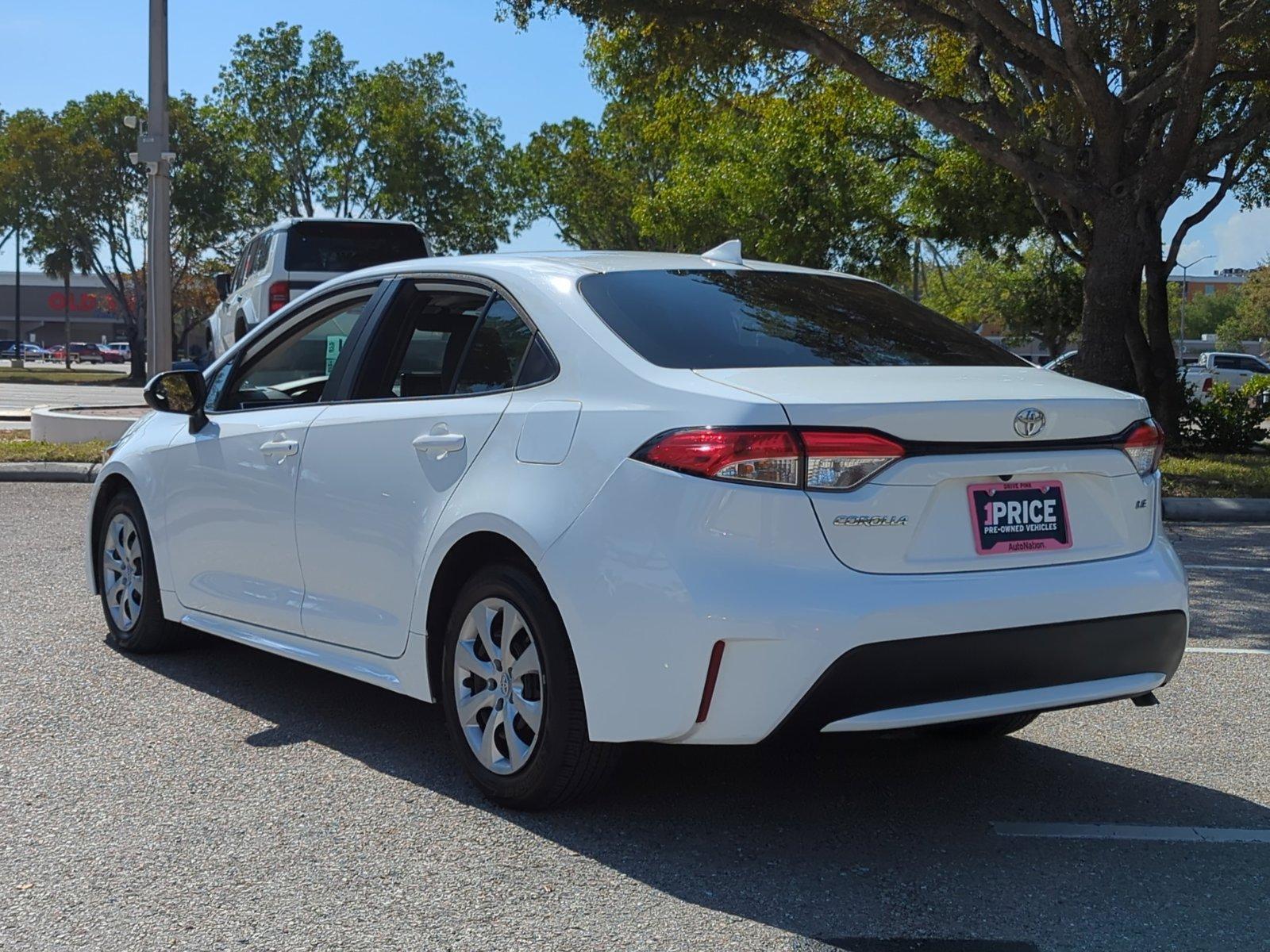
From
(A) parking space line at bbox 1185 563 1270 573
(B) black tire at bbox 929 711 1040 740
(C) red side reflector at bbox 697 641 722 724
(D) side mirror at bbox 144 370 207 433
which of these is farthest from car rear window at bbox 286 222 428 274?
(C) red side reflector at bbox 697 641 722 724

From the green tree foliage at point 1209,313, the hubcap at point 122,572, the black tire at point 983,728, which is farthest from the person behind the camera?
the green tree foliage at point 1209,313

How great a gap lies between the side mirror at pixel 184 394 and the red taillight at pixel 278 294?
32.2 ft

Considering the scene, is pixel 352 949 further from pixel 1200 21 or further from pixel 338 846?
pixel 1200 21

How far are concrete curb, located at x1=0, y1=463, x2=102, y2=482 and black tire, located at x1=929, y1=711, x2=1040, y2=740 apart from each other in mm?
10355

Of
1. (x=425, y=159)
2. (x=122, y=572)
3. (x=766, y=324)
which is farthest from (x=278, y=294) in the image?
(x=425, y=159)

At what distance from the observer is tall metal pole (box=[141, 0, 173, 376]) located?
14906mm

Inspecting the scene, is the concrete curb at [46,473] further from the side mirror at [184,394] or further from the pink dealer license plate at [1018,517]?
the pink dealer license plate at [1018,517]

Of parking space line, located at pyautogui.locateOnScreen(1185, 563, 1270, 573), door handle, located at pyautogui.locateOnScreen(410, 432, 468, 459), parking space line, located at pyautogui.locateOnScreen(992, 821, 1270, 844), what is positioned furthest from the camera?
parking space line, located at pyautogui.locateOnScreen(1185, 563, 1270, 573)

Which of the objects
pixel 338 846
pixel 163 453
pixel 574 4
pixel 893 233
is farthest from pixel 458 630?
pixel 893 233

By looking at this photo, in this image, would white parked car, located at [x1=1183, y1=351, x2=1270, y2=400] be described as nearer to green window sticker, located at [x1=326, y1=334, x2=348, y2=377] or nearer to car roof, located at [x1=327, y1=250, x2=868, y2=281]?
green window sticker, located at [x1=326, y1=334, x2=348, y2=377]

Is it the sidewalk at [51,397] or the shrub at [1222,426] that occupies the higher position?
the shrub at [1222,426]

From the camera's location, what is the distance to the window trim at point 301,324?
5.12 metres

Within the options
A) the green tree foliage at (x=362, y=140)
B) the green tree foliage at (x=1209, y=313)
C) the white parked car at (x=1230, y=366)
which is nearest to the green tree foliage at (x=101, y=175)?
→ the green tree foliage at (x=362, y=140)

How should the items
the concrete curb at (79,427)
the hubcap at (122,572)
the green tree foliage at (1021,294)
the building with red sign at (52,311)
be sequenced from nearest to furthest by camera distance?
1. the hubcap at (122,572)
2. the concrete curb at (79,427)
3. the green tree foliage at (1021,294)
4. the building with red sign at (52,311)
